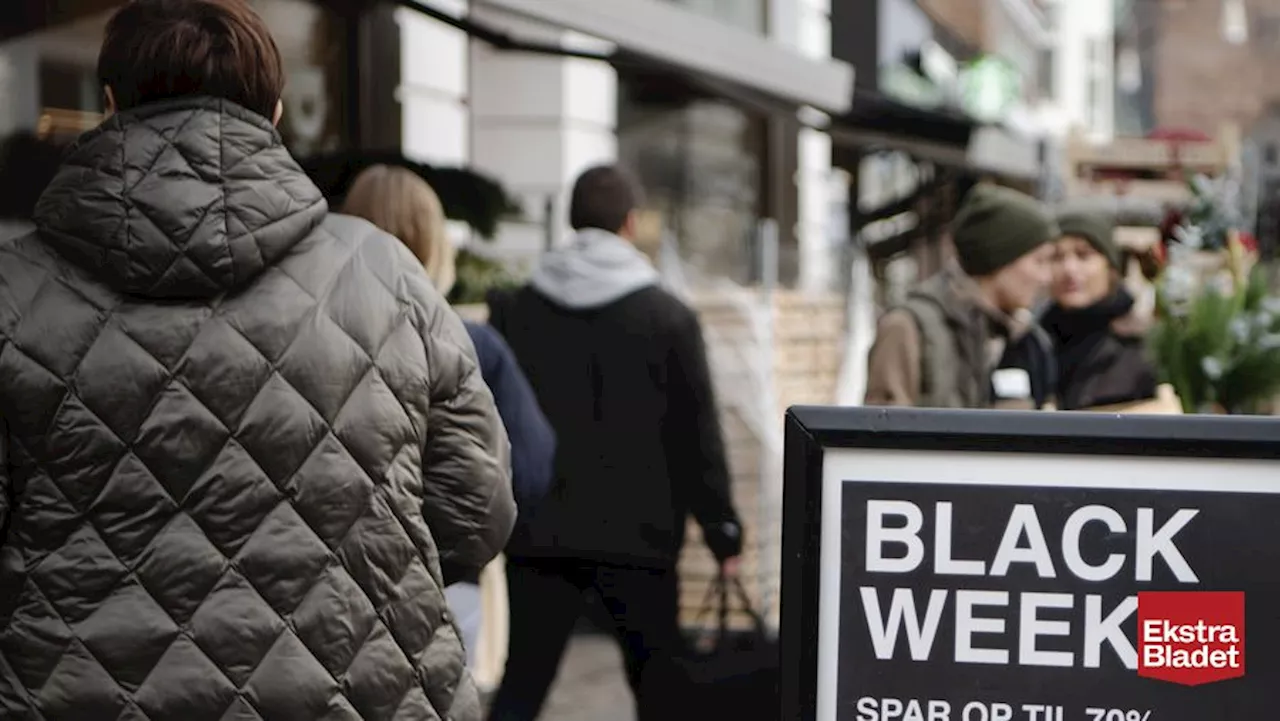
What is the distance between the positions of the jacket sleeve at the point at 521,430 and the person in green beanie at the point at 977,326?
3.43 ft

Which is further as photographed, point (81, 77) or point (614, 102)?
point (614, 102)

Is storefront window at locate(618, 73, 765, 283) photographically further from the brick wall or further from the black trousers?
the brick wall

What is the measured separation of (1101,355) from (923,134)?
28.7ft

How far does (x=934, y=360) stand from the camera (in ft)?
16.0

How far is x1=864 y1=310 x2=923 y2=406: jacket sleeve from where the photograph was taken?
15.9 ft

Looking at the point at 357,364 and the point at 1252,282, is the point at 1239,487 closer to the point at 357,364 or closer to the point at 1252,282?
→ the point at 357,364

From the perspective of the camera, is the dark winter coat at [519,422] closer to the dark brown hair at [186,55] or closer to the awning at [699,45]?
the dark brown hair at [186,55]

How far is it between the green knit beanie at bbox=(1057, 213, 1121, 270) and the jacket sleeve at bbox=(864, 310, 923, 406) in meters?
1.65

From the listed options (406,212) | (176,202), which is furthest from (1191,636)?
(406,212)

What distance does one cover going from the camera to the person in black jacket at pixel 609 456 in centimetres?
469

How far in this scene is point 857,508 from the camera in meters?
2.33

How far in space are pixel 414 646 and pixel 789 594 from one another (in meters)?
0.61

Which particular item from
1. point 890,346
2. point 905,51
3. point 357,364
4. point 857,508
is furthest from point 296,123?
point 905,51

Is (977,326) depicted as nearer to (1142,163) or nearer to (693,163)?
(1142,163)
